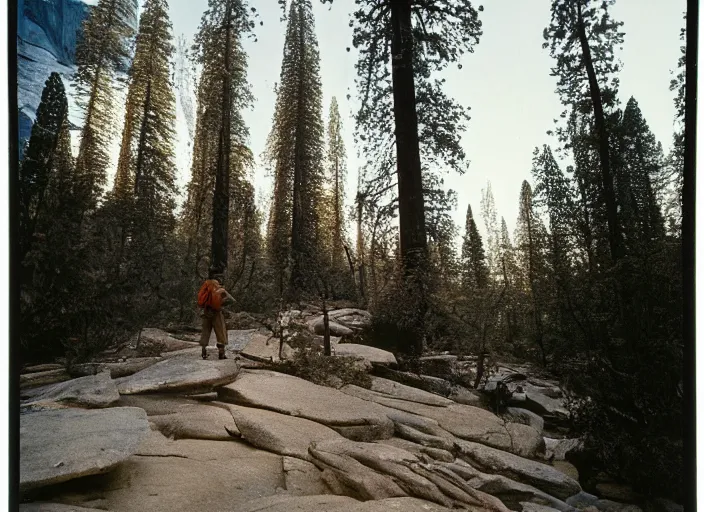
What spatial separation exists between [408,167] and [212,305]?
183cm

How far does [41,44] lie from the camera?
213cm

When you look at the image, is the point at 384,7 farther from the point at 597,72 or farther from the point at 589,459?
the point at 589,459

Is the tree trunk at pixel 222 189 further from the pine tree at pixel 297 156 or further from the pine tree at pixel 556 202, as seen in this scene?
the pine tree at pixel 556 202

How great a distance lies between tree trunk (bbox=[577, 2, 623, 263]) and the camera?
238 centimetres

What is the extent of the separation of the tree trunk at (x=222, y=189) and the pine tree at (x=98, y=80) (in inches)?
24.5

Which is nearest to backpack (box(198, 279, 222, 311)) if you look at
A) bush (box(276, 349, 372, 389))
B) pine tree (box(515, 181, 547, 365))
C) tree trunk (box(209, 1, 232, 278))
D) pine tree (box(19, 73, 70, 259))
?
tree trunk (box(209, 1, 232, 278))

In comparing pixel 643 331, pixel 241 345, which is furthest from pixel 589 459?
pixel 241 345

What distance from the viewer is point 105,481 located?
182 centimetres

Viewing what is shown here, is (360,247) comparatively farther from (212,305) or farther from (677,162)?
(677,162)

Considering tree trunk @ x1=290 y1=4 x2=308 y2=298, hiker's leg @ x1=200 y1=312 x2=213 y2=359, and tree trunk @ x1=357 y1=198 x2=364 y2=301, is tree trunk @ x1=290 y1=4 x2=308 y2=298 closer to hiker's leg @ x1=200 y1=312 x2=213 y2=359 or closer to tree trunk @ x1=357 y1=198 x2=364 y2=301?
tree trunk @ x1=357 y1=198 x2=364 y2=301

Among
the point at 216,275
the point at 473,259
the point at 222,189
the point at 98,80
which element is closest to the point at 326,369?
the point at 216,275

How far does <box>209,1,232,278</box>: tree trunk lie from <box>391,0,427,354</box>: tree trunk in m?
1.27

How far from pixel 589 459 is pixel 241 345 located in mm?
2603

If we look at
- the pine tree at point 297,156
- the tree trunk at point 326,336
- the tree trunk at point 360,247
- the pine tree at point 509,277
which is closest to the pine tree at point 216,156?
the pine tree at point 297,156
